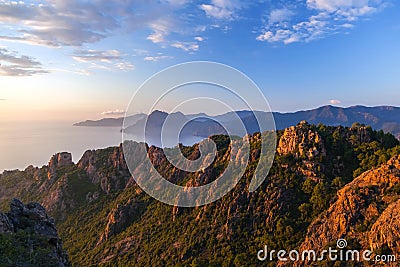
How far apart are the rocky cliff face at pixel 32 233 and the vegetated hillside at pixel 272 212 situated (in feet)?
74.6

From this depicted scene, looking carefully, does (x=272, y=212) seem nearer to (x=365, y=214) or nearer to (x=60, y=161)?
(x=365, y=214)

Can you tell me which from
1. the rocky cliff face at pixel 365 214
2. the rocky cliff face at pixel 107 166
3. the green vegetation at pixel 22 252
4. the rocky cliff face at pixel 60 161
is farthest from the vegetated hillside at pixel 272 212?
the rocky cliff face at pixel 60 161

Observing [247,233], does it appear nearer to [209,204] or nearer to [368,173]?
[209,204]

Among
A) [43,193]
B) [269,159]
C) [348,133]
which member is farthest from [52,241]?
[43,193]

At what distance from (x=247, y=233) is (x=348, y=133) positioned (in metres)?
23.0

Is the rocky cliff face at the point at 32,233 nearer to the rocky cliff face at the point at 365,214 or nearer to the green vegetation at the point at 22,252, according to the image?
the green vegetation at the point at 22,252

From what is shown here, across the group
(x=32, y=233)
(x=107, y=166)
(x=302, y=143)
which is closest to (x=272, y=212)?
(x=302, y=143)

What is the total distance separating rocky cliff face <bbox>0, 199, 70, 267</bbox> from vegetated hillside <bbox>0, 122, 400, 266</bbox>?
22734mm

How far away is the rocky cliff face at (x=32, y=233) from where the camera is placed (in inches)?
725

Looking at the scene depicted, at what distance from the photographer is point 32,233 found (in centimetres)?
2298

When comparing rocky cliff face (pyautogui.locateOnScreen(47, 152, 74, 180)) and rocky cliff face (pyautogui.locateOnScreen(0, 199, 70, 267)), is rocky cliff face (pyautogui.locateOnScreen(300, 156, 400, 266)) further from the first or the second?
rocky cliff face (pyautogui.locateOnScreen(47, 152, 74, 180))

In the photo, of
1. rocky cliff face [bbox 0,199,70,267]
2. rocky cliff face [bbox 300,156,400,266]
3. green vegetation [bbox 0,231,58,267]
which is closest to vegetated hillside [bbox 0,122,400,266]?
rocky cliff face [bbox 300,156,400,266]

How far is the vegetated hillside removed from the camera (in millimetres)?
34406

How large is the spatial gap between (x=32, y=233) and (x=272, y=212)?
30.5 metres
